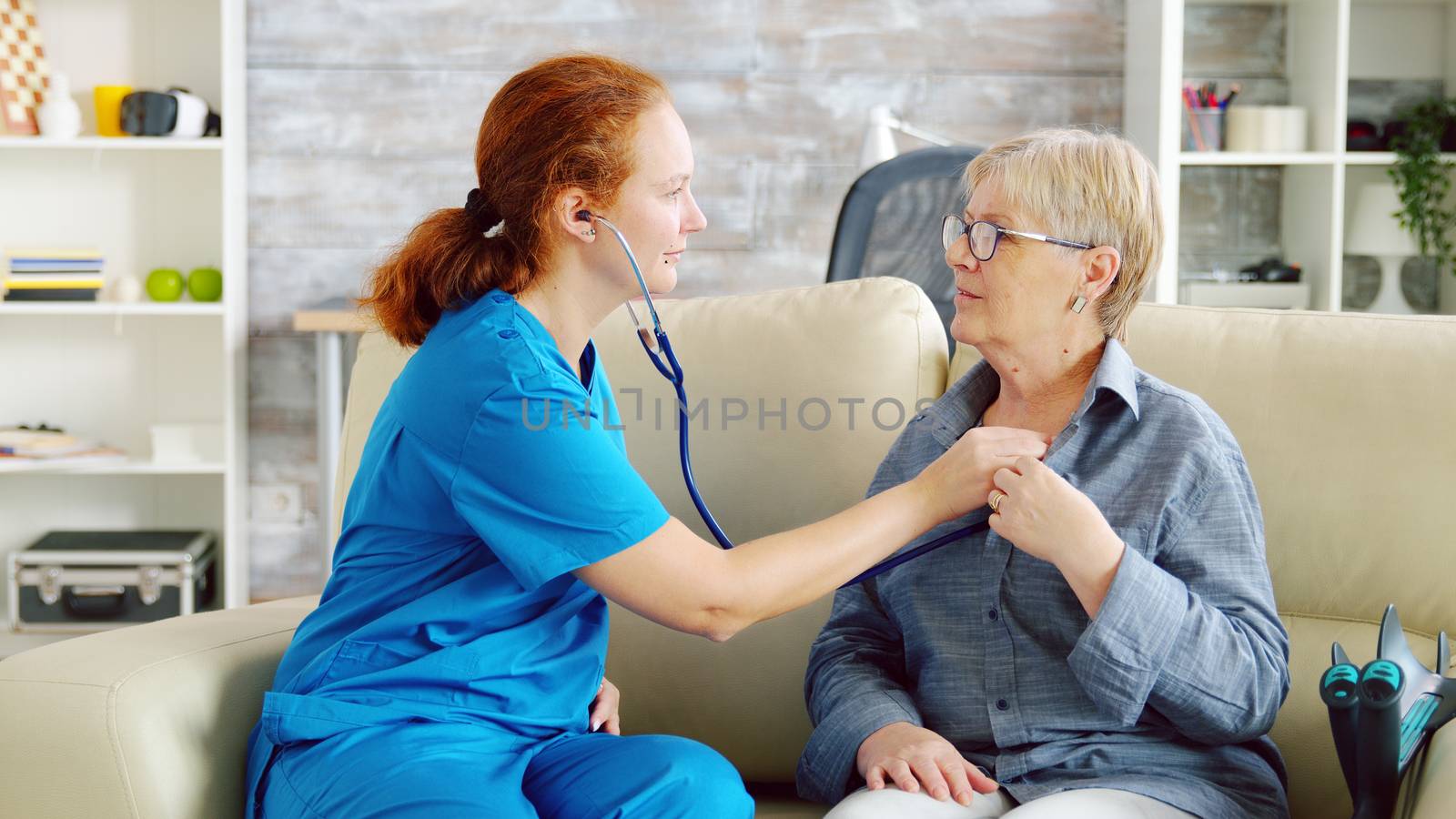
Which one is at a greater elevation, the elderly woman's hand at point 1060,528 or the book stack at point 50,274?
the book stack at point 50,274

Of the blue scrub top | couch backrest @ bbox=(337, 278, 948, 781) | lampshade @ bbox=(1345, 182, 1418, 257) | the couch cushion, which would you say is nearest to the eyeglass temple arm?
couch backrest @ bbox=(337, 278, 948, 781)

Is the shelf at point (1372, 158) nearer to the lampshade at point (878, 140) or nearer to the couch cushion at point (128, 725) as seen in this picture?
the lampshade at point (878, 140)

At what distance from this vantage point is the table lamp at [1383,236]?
138 inches

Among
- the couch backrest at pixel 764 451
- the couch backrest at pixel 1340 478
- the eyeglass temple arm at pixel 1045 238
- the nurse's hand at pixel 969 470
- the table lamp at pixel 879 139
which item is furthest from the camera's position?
the table lamp at pixel 879 139

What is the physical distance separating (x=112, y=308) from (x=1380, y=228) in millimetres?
3529

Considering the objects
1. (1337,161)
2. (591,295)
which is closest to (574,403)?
(591,295)

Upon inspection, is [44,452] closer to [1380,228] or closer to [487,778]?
[487,778]

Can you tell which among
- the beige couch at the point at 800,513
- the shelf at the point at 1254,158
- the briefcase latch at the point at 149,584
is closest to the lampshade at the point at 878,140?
the shelf at the point at 1254,158

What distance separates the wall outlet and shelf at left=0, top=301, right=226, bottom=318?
23.1 inches

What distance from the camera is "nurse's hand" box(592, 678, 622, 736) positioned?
136 cm

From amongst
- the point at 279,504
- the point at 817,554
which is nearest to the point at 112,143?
the point at 279,504

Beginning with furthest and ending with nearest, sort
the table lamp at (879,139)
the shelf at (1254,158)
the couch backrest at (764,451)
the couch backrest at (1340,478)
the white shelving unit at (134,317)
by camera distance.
Answer: the white shelving unit at (134,317), the shelf at (1254,158), the table lamp at (879,139), the couch backrest at (764,451), the couch backrest at (1340,478)

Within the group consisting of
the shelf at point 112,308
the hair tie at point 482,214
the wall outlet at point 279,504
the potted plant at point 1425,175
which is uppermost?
the potted plant at point 1425,175

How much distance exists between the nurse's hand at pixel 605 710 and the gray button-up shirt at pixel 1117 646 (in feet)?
0.72
